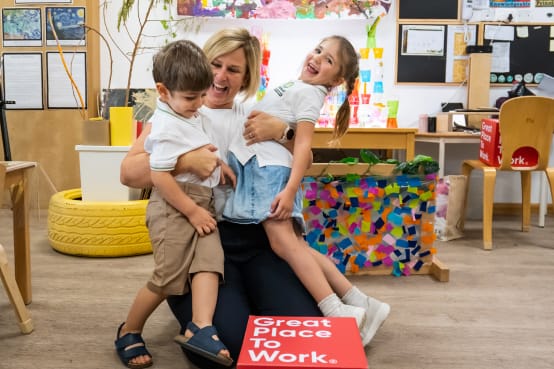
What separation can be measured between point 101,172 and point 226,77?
5.16 feet

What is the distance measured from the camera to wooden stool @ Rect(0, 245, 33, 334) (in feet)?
5.93

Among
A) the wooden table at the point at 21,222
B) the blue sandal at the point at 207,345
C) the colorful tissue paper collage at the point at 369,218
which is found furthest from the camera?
the colorful tissue paper collage at the point at 369,218

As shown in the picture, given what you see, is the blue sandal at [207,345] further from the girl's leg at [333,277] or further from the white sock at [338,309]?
the girl's leg at [333,277]

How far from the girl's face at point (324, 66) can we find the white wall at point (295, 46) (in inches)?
94.4

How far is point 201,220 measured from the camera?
156cm

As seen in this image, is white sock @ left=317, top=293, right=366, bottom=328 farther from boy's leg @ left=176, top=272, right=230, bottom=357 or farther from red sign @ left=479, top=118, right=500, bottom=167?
red sign @ left=479, top=118, right=500, bottom=167

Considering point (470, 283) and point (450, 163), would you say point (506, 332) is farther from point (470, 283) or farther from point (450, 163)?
point (450, 163)

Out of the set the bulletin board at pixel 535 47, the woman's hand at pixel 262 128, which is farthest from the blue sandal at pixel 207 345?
the bulletin board at pixel 535 47

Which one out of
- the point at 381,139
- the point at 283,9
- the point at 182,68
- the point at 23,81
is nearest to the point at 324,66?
the point at 182,68

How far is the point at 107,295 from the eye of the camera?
2.32 metres

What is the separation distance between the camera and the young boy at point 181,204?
4.85 feet

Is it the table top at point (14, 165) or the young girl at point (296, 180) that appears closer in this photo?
the young girl at point (296, 180)

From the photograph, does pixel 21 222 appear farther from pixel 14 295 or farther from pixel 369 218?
pixel 369 218

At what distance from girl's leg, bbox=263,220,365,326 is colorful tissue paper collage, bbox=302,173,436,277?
0.82 metres
